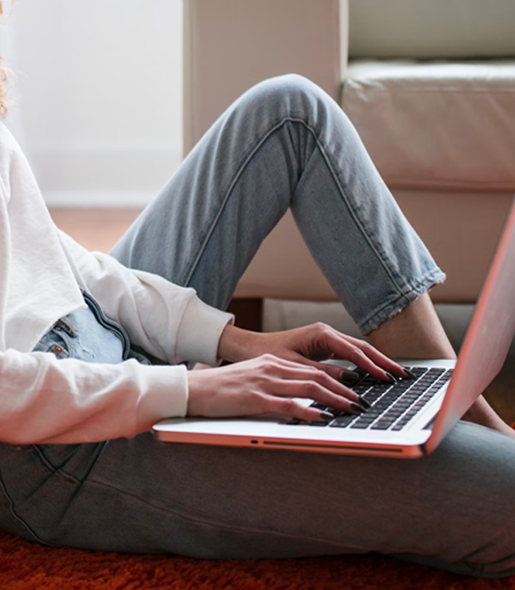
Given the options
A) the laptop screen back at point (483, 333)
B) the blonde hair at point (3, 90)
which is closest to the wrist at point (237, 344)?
the laptop screen back at point (483, 333)

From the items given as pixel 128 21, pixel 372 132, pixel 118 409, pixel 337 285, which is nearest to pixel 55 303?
pixel 118 409

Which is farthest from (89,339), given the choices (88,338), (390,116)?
(390,116)

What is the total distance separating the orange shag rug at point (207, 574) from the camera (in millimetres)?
630

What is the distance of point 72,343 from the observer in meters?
0.70

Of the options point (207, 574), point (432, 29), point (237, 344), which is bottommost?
point (207, 574)

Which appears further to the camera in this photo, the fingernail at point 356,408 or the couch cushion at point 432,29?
the couch cushion at point 432,29

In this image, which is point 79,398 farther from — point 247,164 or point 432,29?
point 432,29

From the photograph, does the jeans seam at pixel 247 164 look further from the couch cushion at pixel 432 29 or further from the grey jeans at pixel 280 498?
the couch cushion at pixel 432 29

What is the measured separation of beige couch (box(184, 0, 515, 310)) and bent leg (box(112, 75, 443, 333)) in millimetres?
423

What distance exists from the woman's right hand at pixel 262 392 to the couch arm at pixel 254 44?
2.59ft

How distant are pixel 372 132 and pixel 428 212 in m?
0.17

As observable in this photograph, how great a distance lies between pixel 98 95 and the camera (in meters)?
2.56

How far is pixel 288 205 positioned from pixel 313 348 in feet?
0.67

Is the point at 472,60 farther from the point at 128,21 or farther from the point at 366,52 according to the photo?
the point at 128,21
